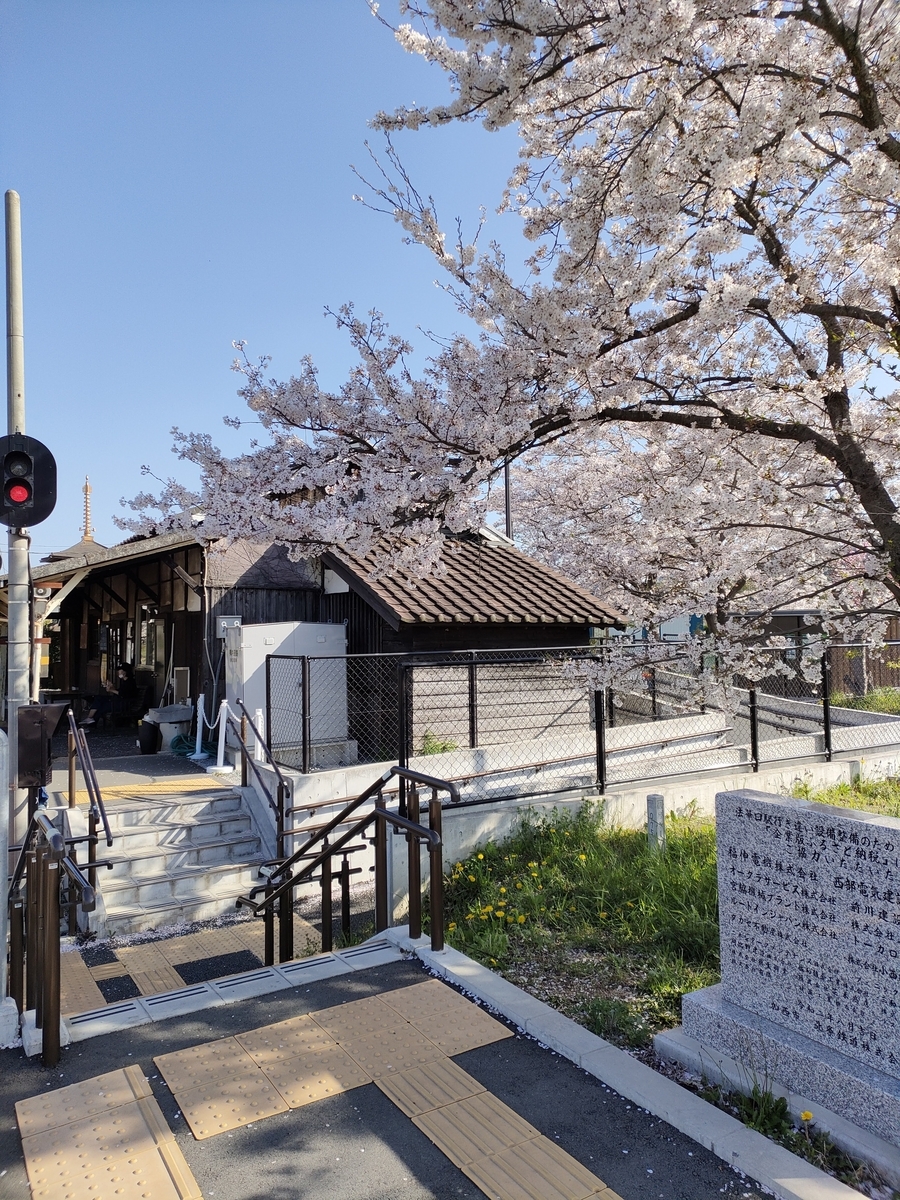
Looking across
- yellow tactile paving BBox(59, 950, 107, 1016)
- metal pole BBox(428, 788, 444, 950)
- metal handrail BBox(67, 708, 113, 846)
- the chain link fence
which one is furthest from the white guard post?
metal pole BBox(428, 788, 444, 950)

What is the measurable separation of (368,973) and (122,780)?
7.41 meters

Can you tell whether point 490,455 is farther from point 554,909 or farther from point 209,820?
point 209,820

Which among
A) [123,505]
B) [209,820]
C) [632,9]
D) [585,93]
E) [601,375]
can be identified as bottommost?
[209,820]

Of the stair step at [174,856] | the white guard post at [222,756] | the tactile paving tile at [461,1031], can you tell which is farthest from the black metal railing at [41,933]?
the white guard post at [222,756]

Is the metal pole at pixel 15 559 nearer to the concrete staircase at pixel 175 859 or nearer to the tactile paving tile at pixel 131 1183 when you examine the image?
the concrete staircase at pixel 175 859

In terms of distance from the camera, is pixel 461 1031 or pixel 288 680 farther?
pixel 288 680

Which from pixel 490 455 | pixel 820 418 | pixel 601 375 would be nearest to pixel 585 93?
pixel 601 375

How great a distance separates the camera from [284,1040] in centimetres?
371

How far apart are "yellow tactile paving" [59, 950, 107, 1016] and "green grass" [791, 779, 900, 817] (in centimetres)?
729

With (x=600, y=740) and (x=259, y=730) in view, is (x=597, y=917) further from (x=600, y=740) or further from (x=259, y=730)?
(x=259, y=730)

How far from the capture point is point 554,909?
5.93m

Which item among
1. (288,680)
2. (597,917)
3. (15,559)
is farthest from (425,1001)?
(288,680)

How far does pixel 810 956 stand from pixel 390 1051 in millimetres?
2013

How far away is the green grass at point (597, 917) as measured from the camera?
177 inches
